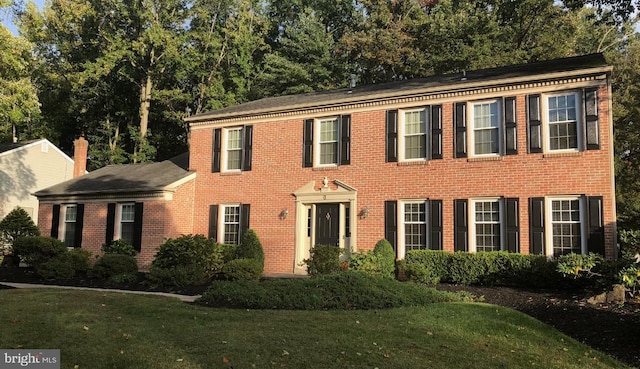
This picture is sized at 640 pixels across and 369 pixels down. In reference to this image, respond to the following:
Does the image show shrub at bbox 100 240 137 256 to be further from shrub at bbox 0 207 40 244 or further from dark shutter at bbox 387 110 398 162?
dark shutter at bbox 387 110 398 162

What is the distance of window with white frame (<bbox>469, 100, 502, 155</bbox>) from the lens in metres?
14.3

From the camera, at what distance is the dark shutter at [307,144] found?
16797 millimetres

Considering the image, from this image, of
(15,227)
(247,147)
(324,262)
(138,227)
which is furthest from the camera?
(15,227)

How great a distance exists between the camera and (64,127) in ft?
120

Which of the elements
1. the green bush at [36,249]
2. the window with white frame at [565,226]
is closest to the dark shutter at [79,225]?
the green bush at [36,249]

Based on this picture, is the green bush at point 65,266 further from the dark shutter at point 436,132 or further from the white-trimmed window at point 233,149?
the dark shutter at point 436,132

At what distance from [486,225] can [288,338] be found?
930cm

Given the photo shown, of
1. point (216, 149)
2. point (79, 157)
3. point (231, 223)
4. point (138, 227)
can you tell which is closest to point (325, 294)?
point (231, 223)

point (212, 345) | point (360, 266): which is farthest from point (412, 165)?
point (212, 345)

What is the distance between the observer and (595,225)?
1256 centimetres

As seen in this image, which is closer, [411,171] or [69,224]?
[411,171]

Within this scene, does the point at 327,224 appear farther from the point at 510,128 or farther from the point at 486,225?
the point at 510,128

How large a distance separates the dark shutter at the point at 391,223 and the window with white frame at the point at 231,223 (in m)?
5.57

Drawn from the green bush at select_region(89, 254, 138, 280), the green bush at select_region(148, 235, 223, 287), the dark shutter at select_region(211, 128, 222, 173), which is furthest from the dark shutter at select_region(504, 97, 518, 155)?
the green bush at select_region(89, 254, 138, 280)
